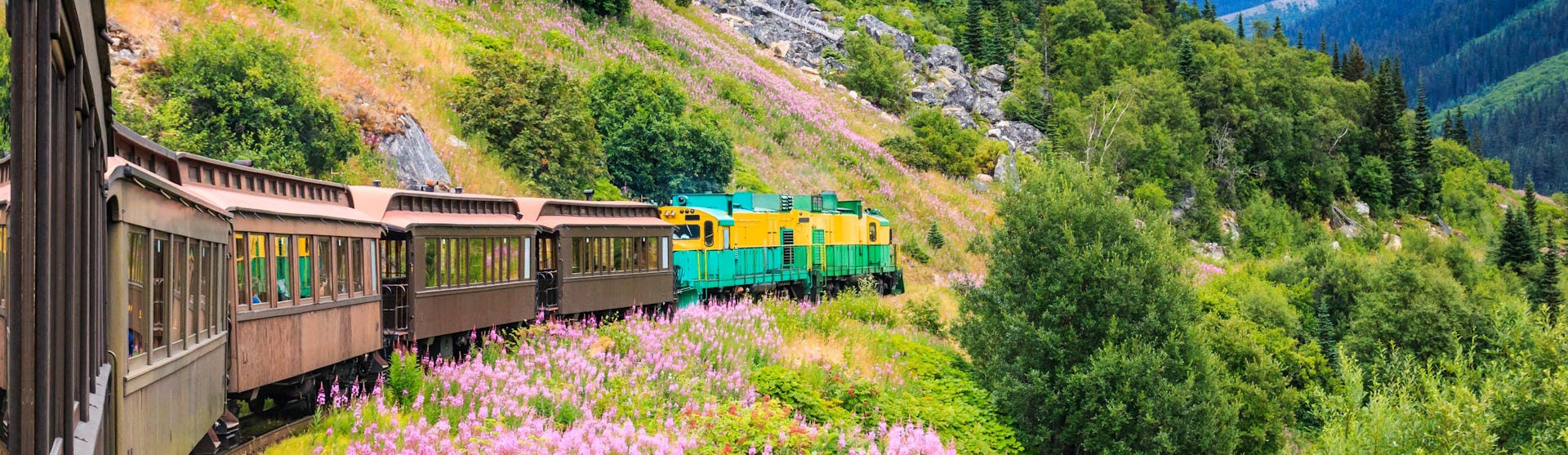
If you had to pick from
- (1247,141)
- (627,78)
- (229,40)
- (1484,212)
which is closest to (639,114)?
(627,78)

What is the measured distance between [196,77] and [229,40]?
1.12 m

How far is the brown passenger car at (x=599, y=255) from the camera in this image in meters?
19.2

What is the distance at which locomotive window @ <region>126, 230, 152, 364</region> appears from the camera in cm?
646

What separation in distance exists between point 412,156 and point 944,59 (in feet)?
208

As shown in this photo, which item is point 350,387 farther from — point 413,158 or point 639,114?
point 639,114

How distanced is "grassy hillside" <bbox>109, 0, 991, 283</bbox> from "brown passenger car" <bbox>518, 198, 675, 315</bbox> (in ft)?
20.0

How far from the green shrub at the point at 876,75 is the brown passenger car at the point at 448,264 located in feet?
181

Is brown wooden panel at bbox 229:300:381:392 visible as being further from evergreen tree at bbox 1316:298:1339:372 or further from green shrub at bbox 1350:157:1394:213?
green shrub at bbox 1350:157:1394:213

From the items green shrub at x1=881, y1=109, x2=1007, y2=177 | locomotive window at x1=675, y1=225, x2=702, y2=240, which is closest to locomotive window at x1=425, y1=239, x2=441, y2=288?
locomotive window at x1=675, y1=225, x2=702, y2=240

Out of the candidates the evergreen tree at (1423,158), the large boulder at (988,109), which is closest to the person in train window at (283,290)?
the large boulder at (988,109)

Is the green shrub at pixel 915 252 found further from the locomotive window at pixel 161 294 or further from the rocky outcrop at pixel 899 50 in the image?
the locomotive window at pixel 161 294

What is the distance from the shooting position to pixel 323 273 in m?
12.1

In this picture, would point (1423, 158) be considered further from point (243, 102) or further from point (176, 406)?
point (176, 406)

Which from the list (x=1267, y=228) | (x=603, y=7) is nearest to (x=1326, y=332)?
(x=1267, y=228)
